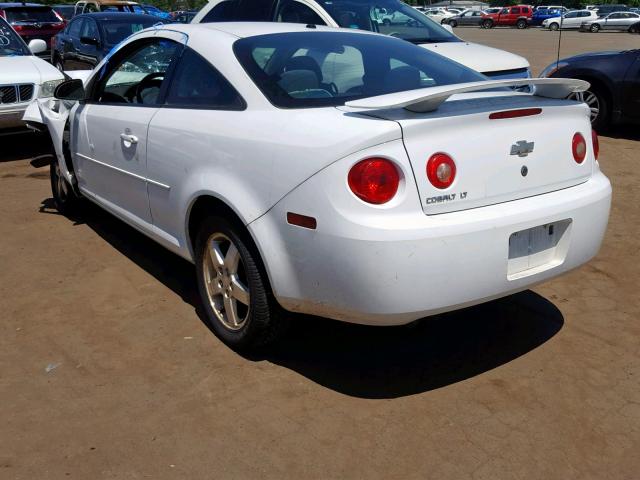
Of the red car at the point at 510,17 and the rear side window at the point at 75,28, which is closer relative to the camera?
the rear side window at the point at 75,28

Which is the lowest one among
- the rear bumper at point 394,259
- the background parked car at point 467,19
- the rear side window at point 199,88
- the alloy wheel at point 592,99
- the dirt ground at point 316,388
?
the background parked car at point 467,19

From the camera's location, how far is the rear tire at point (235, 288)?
3334mm

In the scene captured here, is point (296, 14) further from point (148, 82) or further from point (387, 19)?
point (148, 82)

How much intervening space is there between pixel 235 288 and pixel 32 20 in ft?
57.7

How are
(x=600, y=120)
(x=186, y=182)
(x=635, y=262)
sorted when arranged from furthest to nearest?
(x=600, y=120)
(x=635, y=262)
(x=186, y=182)

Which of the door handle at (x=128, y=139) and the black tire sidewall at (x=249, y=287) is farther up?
the door handle at (x=128, y=139)

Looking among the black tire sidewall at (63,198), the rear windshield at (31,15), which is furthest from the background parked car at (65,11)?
the black tire sidewall at (63,198)

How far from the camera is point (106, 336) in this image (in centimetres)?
387

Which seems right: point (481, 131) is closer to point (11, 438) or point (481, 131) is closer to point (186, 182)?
point (186, 182)

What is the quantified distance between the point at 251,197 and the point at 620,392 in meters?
1.92

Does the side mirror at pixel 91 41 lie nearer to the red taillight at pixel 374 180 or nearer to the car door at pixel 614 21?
the red taillight at pixel 374 180

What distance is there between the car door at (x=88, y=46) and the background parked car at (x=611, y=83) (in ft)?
23.2

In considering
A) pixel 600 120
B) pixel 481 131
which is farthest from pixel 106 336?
pixel 600 120

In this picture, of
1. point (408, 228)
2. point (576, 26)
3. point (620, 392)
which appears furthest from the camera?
point (576, 26)
